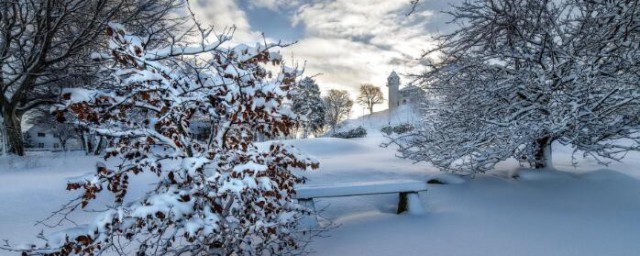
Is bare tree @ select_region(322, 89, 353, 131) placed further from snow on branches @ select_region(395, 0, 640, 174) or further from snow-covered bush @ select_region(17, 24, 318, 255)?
snow-covered bush @ select_region(17, 24, 318, 255)

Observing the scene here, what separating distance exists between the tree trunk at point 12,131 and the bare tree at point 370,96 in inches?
2296

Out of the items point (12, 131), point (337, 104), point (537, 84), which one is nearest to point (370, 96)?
point (337, 104)

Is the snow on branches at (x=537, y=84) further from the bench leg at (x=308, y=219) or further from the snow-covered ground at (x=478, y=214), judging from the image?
the bench leg at (x=308, y=219)

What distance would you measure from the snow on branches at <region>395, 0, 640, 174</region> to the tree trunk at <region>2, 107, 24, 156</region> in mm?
12762

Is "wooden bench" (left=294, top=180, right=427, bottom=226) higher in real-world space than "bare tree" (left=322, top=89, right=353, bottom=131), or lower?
lower

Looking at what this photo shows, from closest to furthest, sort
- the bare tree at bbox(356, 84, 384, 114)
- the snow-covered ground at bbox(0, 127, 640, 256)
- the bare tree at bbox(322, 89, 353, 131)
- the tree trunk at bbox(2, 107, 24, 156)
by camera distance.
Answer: the snow-covered ground at bbox(0, 127, 640, 256) → the tree trunk at bbox(2, 107, 24, 156) → the bare tree at bbox(322, 89, 353, 131) → the bare tree at bbox(356, 84, 384, 114)

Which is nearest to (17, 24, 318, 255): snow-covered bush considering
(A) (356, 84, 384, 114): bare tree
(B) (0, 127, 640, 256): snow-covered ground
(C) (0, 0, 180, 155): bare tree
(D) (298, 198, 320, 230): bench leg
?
(D) (298, 198, 320, 230): bench leg

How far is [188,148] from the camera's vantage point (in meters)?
3.07

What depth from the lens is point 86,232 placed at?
2438 millimetres

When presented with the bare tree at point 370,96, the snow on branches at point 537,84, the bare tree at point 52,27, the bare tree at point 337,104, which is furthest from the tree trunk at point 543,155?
the bare tree at point 370,96

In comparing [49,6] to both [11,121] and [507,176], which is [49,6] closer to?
[11,121]

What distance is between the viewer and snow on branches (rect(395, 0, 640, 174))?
4520 millimetres

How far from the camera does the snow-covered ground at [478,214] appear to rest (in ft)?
11.7

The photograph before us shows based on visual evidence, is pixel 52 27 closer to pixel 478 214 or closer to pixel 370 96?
pixel 478 214
